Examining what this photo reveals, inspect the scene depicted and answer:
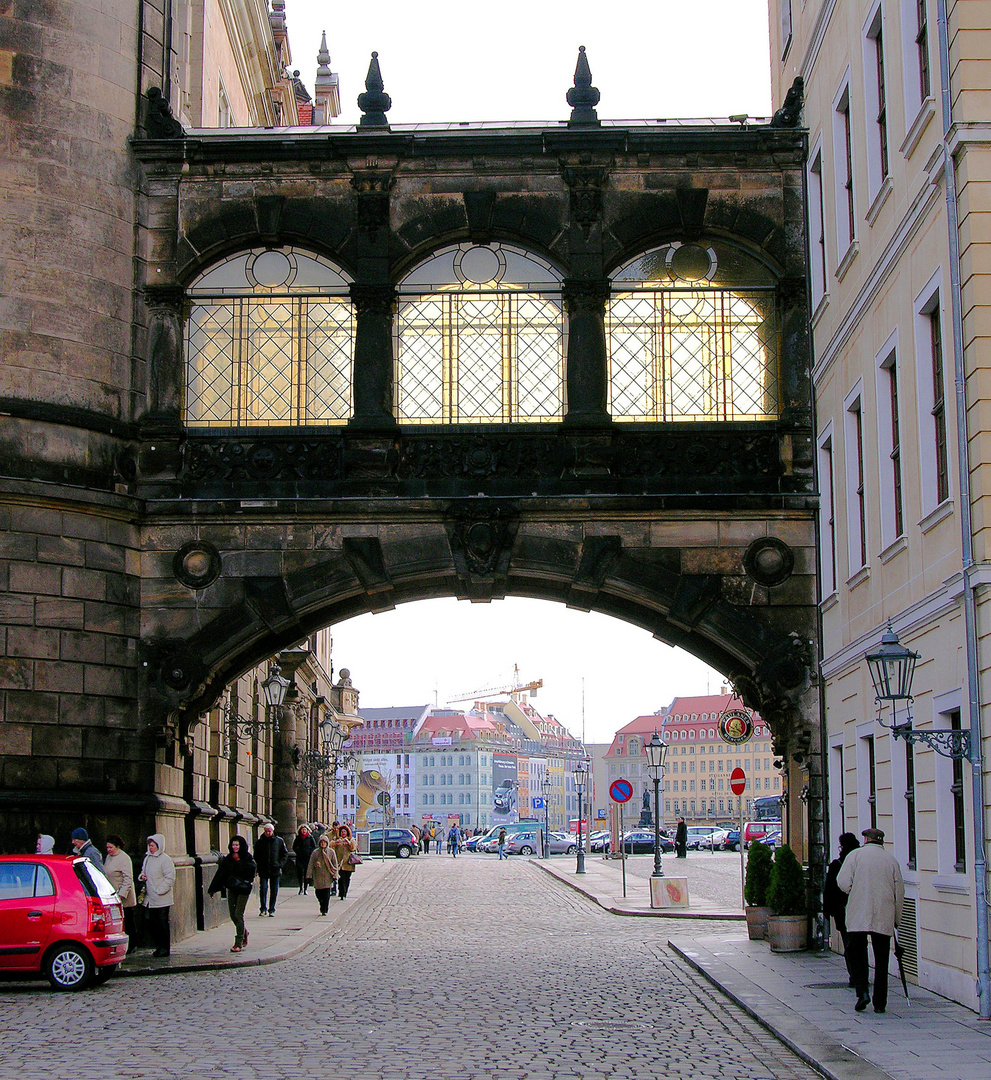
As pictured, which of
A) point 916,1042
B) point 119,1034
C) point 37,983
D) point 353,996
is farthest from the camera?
point 37,983

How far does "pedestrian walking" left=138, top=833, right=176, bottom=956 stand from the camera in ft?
63.9

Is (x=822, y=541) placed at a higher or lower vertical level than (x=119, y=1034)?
higher

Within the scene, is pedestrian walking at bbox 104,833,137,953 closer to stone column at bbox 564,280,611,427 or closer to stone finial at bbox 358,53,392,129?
stone column at bbox 564,280,611,427

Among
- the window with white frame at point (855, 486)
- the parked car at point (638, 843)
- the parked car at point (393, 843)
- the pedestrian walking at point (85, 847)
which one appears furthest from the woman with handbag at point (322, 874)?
the parked car at point (638, 843)

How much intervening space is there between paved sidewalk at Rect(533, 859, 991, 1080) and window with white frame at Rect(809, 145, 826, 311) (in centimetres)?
875

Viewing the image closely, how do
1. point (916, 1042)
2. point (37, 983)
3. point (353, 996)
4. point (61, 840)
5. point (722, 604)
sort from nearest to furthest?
point (916, 1042), point (353, 996), point (37, 983), point (61, 840), point (722, 604)

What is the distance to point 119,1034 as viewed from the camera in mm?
12820

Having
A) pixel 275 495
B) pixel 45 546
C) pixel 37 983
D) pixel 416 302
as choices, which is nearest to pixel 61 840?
pixel 37 983

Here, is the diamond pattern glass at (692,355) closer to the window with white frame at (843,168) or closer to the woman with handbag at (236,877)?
the window with white frame at (843,168)

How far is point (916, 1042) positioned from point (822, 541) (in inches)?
400

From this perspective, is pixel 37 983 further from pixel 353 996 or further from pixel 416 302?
pixel 416 302

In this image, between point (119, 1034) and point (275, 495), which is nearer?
point (119, 1034)

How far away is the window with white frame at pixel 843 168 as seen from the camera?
63.3ft

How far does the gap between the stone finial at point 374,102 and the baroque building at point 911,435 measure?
612 centimetres
